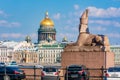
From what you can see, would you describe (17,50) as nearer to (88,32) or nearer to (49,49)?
(49,49)

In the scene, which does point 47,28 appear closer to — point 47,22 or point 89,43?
point 47,22

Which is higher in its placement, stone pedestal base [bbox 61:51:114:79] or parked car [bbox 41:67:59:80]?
stone pedestal base [bbox 61:51:114:79]

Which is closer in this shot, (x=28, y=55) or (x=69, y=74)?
(x=69, y=74)

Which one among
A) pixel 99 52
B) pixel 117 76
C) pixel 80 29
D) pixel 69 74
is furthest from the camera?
pixel 80 29

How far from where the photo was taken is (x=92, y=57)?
3981cm

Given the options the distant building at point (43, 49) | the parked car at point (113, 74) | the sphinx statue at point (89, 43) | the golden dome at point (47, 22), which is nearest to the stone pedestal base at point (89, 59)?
the sphinx statue at point (89, 43)

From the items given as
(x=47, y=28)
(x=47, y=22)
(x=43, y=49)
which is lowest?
(x=43, y=49)

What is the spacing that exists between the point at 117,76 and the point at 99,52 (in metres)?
15.7

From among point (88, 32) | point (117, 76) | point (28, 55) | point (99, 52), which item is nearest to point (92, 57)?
point (99, 52)

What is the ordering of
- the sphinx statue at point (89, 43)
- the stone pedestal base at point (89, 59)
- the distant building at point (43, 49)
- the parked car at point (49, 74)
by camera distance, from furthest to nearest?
the distant building at point (43, 49) → the sphinx statue at point (89, 43) → the stone pedestal base at point (89, 59) → the parked car at point (49, 74)

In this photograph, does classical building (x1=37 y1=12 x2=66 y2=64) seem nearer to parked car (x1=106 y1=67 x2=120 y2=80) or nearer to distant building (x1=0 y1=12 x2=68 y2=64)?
distant building (x1=0 y1=12 x2=68 y2=64)

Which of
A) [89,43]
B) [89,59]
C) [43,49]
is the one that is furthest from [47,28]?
[89,59]

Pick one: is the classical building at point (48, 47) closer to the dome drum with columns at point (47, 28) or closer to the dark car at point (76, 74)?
the dome drum with columns at point (47, 28)

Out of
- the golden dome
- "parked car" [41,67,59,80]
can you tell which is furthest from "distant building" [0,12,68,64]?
"parked car" [41,67,59,80]
